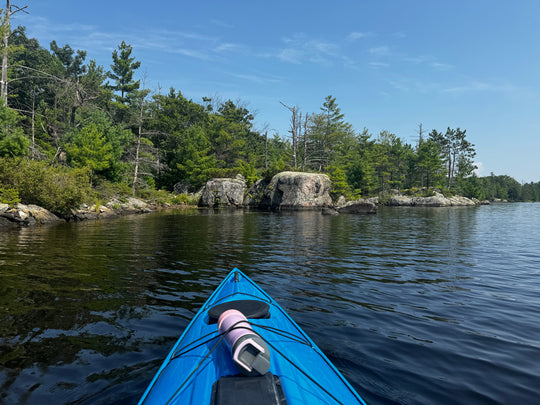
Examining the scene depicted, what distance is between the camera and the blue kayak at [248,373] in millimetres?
2064

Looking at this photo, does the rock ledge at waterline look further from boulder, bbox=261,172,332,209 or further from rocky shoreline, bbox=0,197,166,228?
rocky shoreline, bbox=0,197,166,228

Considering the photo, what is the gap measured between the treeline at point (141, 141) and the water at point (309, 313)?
13105 mm

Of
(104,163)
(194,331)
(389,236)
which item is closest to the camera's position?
(194,331)

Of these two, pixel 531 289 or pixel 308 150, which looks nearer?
pixel 531 289

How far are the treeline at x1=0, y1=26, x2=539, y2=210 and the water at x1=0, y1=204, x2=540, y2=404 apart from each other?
13105mm

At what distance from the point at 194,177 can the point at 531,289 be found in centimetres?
3808

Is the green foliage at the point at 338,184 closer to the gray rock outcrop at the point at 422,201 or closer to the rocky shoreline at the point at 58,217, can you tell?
the gray rock outcrop at the point at 422,201

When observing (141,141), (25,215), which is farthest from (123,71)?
(25,215)

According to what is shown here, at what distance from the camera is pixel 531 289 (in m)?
6.54

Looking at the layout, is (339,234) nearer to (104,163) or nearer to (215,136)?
(104,163)

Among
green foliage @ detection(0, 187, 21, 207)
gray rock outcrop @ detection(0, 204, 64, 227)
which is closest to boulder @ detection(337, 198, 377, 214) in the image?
gray rock outcrop @ detection(0, 204, 64, 227)

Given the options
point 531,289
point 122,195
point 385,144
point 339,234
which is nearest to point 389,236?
point 339,234

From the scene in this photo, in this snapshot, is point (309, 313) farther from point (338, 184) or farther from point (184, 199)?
point (338, 184)

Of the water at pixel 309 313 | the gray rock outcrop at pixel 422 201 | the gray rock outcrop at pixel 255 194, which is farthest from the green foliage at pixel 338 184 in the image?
the water at pixel 309 313
